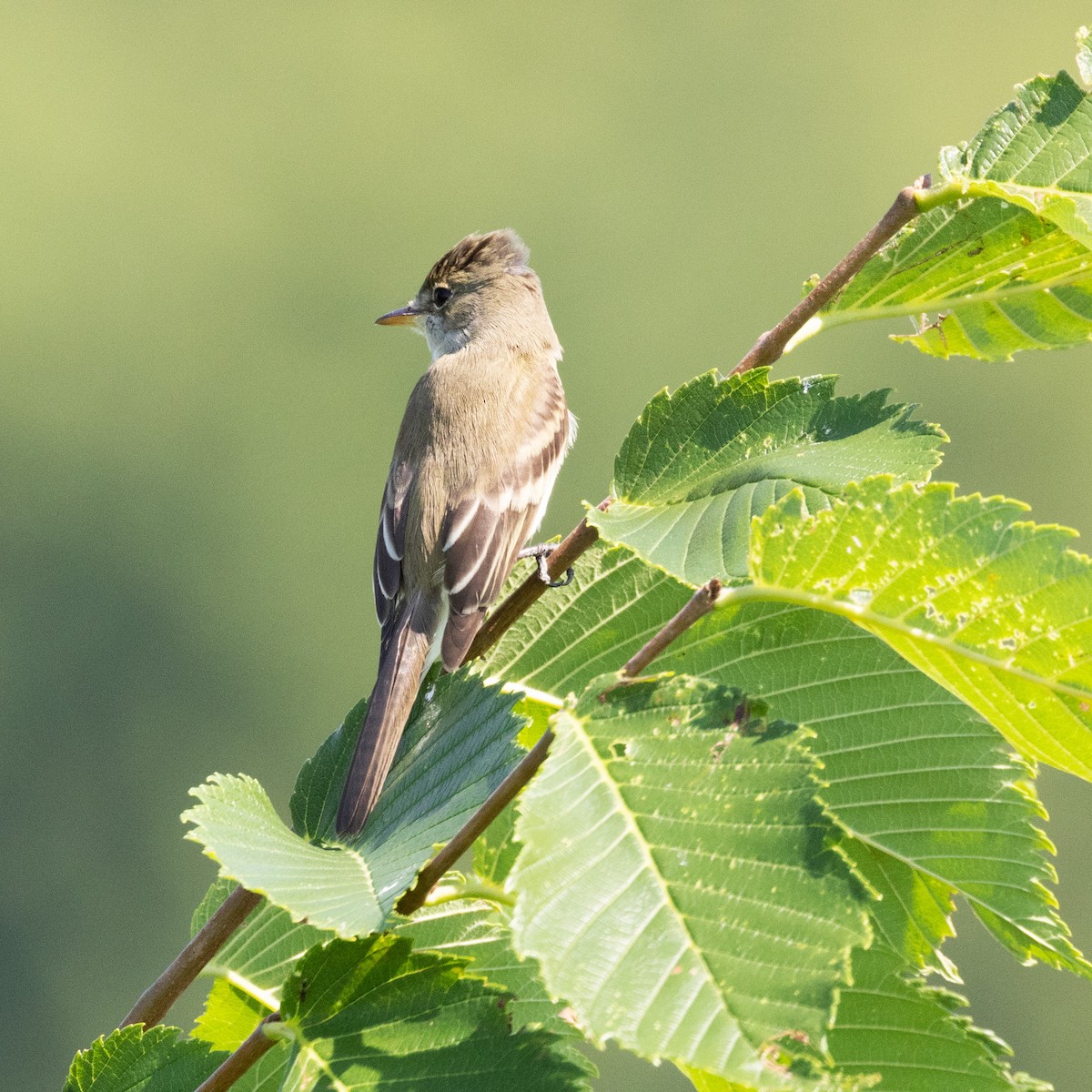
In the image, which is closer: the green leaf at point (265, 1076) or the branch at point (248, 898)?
the branch at point (248, 898)

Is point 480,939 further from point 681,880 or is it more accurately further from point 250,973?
point 681,880

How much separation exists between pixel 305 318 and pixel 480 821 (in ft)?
92.7

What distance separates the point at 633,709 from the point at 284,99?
37.8 metres

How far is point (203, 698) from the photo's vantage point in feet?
78.7

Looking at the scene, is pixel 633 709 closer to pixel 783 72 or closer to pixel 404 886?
pixel 404 886

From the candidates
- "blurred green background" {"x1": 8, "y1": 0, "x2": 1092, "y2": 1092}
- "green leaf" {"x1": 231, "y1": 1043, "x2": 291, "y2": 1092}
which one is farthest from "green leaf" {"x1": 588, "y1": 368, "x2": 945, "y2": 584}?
"blurred green background" {"x1": 8, "y1": 0, "x2": 1092, "y2": 1092}

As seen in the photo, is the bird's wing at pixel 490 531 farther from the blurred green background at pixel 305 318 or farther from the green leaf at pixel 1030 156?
the blurred green background at pixel 305 318

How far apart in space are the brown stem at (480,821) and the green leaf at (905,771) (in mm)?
224

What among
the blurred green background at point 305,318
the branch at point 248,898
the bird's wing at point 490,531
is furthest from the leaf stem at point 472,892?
the blurred green background at point 305,318

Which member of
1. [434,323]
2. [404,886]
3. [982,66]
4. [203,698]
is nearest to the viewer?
[404,886]

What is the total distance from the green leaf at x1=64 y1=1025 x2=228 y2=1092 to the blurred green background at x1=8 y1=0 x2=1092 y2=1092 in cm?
1334

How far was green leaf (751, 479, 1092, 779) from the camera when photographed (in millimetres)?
975

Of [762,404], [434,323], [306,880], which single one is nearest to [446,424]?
[434,323]

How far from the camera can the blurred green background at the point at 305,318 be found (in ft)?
71.9
